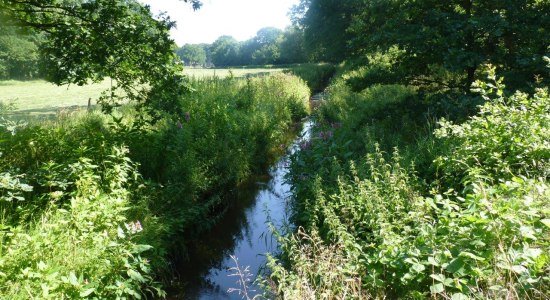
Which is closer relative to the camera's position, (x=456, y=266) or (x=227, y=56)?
(x=456, y=266)

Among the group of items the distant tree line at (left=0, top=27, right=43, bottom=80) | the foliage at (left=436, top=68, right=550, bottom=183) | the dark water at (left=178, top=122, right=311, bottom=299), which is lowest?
the dark water at (left=178, top=122, right=311, bottom=299)

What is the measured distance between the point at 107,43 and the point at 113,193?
2.84m

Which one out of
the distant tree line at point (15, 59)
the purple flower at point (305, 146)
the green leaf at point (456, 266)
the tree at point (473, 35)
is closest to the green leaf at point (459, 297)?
the green leaf at point (456, 266)

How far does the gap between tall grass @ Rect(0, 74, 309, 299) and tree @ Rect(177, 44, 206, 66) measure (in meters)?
135

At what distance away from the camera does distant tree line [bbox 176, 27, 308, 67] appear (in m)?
65.8

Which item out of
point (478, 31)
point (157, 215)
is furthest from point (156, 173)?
point (478, 31)

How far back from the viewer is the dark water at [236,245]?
4953 mm

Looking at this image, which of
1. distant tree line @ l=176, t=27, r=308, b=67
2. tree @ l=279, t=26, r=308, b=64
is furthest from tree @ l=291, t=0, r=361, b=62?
tree @ l=279, t=26, r=308, b=64

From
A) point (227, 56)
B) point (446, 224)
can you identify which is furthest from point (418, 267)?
point (227, 56)

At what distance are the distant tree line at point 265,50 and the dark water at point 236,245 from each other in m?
43.9

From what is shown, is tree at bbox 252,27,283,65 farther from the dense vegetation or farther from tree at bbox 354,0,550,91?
the dense vegetation

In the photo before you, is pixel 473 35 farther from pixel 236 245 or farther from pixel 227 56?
pixel 227 56

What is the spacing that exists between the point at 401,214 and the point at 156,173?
4.54m

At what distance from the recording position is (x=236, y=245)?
20.3 feet
